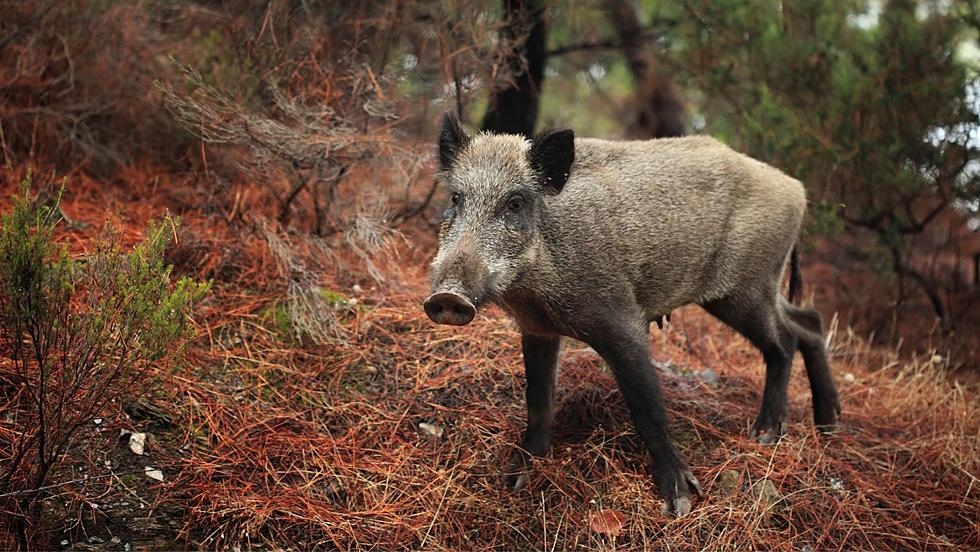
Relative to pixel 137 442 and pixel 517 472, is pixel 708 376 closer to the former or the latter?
pixel 517 472

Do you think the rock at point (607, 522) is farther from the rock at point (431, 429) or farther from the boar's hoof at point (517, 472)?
the rock at point (431, 429)

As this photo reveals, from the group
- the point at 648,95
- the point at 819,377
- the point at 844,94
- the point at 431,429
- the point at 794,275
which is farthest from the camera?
the point at 648,95

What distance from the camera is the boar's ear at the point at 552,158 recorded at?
4234 mm

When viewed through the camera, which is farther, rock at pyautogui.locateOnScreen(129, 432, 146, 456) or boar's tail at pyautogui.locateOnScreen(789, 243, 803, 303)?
boar's tail at pyautogui.locateOnScreen(789, 243, 803, 303)

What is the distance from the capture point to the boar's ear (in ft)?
13.9

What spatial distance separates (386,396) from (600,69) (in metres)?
7.51

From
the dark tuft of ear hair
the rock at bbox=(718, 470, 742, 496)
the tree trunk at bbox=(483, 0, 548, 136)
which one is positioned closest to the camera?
the dark tuft of ear hair

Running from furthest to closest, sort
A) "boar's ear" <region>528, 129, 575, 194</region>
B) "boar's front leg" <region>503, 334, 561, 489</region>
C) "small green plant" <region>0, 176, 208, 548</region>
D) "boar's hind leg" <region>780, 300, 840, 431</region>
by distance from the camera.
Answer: "boar's hind leg" <region>780, 300, 840, 431</region>, "boar's front leg" <region>503, 334, 561, 489</region>, "boar's ear" <region>528, 129, 575, 194</region>, "small green plant" <region>0, 176, 208, 548</region>

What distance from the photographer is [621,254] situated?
4.57 m

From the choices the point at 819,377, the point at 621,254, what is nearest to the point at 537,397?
the point at 621,254

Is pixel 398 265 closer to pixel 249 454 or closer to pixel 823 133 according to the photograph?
pixel 249 454

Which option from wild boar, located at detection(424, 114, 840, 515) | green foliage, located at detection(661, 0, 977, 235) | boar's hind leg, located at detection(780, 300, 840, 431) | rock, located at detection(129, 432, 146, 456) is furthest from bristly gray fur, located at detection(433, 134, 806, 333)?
green foliage, located at detection(661, 0, 977, 235)

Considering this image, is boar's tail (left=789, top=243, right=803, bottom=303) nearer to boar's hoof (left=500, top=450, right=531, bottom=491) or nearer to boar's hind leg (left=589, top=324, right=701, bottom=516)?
boar's hind leg (left=589, top=324, right=701, bottom=516)

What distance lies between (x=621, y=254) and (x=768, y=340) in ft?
4.16
